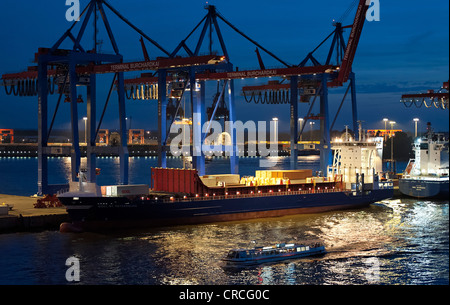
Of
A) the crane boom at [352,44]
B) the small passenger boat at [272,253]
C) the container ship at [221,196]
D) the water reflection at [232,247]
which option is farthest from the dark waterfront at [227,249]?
the crane boom at [352,44]

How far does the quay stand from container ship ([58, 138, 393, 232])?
69.8 inches

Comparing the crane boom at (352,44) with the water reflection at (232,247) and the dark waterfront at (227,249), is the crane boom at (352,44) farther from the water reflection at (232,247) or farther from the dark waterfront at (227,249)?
the water reflection at (232,247)

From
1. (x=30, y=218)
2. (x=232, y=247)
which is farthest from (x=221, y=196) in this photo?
(x=30, y=218)

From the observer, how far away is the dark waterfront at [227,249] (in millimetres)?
31953

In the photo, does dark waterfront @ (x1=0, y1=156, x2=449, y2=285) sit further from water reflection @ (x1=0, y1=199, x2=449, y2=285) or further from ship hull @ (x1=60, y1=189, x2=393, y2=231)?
ship hull @ (x1=60, y1=189, x2=393, y2=231)

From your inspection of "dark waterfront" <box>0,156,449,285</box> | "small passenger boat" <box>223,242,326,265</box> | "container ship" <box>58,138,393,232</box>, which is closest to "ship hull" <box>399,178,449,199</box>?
"container ship" <box>58,138,393,232</box>

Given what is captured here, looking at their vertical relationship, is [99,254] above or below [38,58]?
below

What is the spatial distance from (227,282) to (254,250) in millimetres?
4591

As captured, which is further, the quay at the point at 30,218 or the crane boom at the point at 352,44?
the crane boom at the point at 352,44

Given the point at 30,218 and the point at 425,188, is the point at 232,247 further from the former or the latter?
the point at 425,188

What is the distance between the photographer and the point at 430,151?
68.9 meters

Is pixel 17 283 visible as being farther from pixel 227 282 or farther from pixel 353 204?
pixel 353 204

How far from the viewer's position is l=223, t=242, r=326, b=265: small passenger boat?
34.3m
